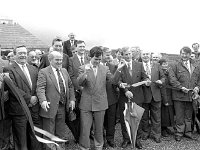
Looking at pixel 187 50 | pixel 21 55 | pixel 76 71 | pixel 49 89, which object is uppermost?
pixel 187 50

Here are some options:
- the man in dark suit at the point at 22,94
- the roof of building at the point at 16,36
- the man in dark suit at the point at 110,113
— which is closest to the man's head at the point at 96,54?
the man in dark suit at the point at 110,113

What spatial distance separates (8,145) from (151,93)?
3769mm

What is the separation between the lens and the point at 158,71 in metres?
6.61

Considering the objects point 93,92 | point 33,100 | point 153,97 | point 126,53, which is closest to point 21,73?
point 33,100

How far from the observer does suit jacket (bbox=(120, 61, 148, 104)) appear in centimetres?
609

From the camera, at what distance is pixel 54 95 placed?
16.6ft

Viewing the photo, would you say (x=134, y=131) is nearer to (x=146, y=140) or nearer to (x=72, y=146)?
(x=146, y=140)

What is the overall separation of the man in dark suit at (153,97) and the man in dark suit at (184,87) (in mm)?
515

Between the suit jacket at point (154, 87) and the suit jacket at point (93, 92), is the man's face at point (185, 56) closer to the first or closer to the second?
the suit jacket at point (154, 87)

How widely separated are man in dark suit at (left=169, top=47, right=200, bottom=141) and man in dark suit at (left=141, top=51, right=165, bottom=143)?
51 cm

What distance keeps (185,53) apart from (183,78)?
2.24 feet

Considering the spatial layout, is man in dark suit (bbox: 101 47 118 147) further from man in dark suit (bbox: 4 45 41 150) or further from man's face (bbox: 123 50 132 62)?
man in dark suit (bbox: 4 45 41 150)

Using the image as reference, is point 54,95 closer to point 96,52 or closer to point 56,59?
point 56,59

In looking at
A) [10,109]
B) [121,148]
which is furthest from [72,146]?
[10,109]
